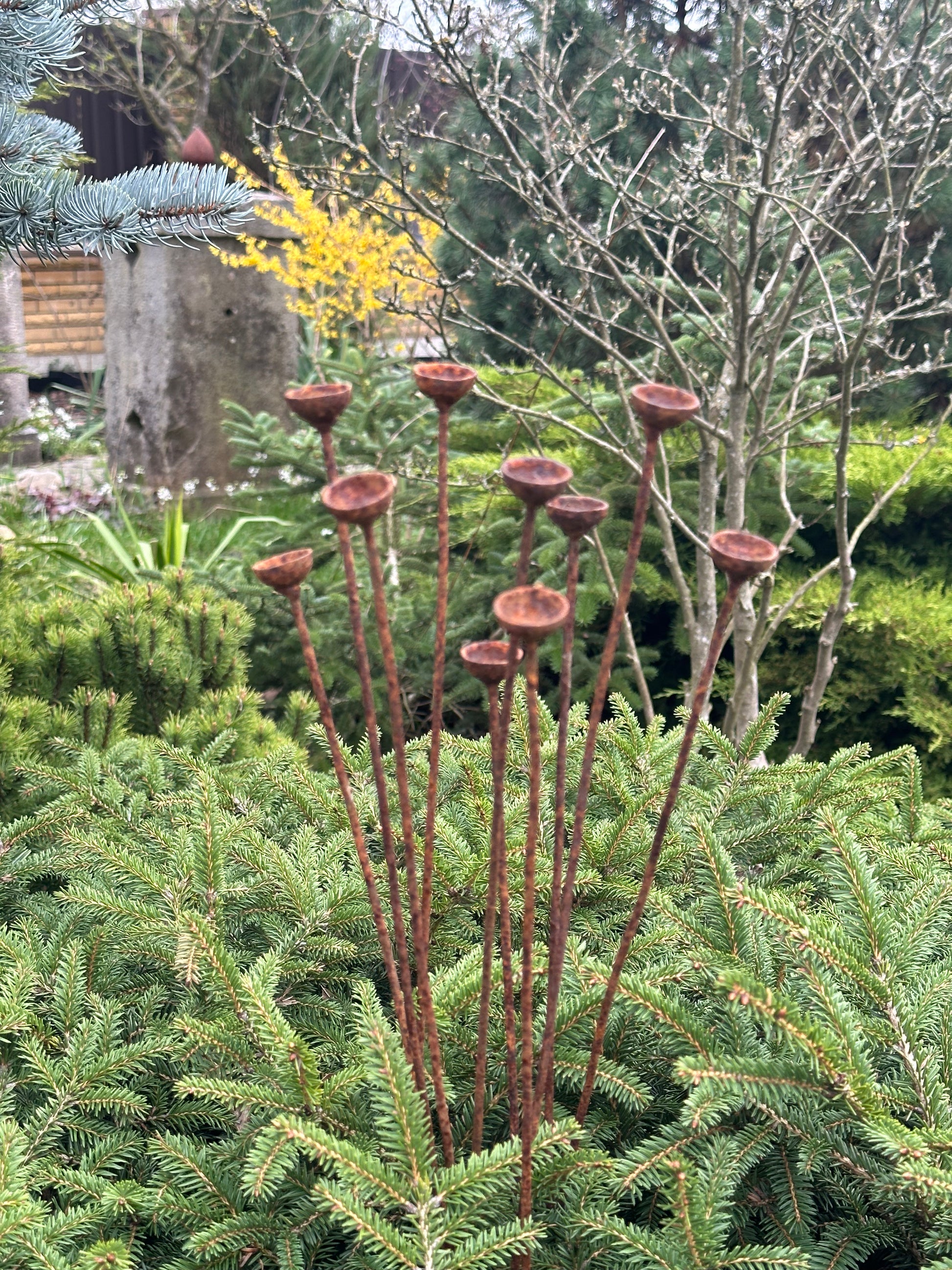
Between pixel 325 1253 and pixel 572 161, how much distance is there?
A: 272 centimetres

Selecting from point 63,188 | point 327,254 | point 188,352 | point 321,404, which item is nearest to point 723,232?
point 327,254

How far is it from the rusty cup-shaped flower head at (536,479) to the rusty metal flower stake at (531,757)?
64 millimetres

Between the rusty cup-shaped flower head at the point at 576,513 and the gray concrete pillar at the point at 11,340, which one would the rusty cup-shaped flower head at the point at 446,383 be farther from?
the gray concrete pillar at the point at 11,340

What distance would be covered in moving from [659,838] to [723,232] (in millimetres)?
3440

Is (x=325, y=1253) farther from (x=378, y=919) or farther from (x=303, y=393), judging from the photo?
(x=303, y=393)

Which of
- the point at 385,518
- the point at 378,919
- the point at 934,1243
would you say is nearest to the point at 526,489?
the point at 378,919

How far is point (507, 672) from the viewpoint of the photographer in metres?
0.76

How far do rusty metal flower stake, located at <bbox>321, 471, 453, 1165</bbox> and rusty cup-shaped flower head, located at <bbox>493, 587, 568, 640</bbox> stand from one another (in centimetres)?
8

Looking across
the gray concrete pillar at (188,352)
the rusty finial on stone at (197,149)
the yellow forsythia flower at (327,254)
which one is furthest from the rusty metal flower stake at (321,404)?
the gray concrete pillar at (188,352)

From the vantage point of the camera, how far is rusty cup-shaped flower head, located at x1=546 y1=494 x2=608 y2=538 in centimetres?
72

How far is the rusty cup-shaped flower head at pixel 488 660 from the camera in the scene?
769 millimetres

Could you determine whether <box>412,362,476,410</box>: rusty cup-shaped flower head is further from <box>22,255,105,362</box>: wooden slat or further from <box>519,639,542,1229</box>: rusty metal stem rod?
<box>22,255,105,362</box>: wooden slat

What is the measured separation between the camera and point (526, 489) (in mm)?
708

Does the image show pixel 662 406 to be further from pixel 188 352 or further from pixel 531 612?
pixel 188 352
